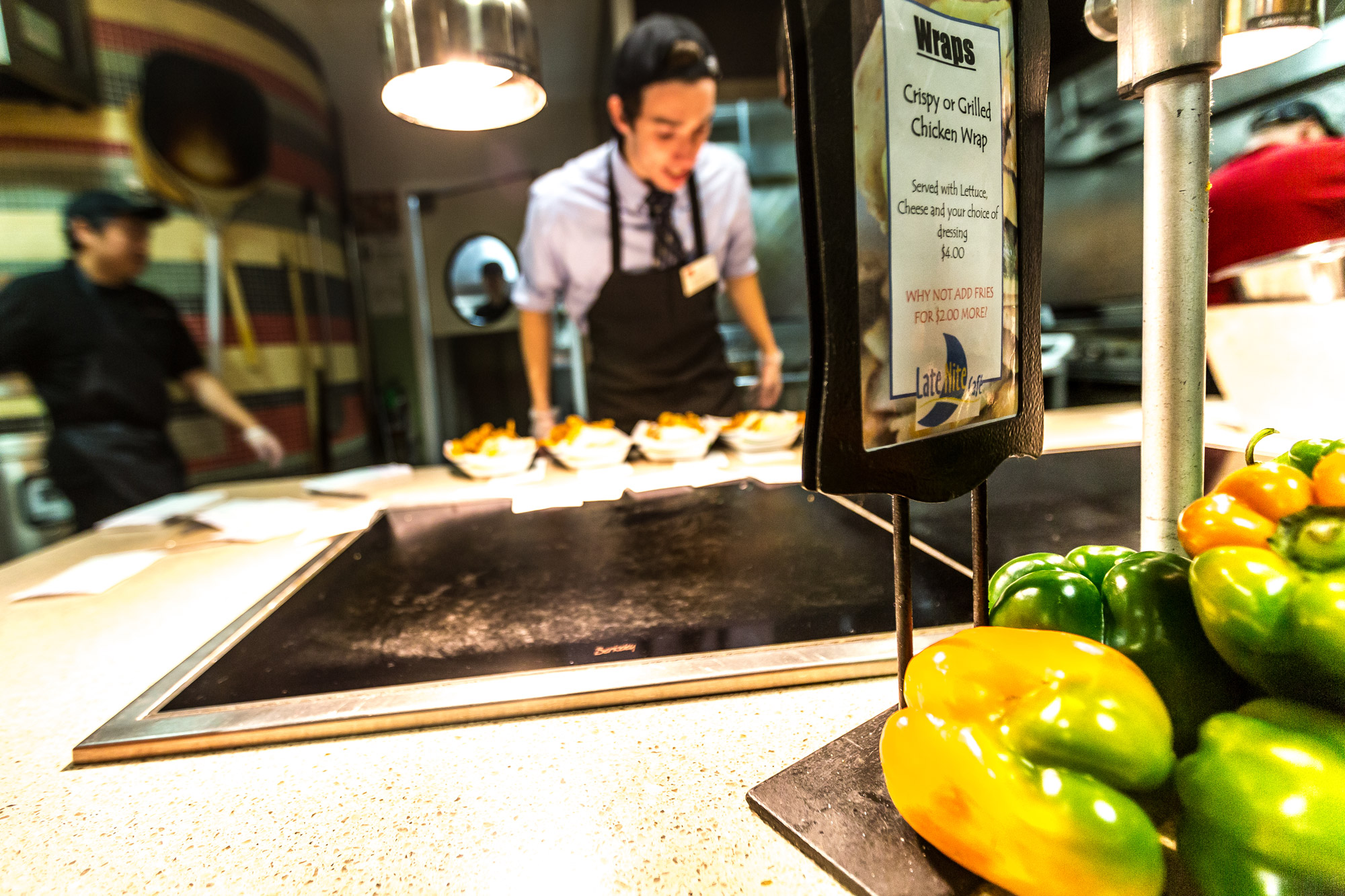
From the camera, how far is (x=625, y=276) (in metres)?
2.73

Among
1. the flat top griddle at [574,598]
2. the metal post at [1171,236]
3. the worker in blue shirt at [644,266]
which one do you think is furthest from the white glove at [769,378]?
the metal post at [1171,236]

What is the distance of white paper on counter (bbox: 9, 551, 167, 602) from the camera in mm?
847

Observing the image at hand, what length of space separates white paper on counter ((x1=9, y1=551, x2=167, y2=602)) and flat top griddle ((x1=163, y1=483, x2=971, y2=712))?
11.4 inches

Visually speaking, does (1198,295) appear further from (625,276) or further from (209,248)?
(209,248)

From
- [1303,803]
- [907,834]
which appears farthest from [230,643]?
[1303,803]

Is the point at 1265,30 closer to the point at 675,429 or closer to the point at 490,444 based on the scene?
the point at 675,429

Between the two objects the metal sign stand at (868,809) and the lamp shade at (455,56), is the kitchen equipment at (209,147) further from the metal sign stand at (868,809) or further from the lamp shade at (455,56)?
the metal sign stand at (868,809)

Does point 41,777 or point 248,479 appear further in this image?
point 248,479

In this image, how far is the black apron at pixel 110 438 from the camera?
2.48m

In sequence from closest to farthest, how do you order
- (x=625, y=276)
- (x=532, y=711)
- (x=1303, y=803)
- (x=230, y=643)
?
A: 1. (x=1303, y=803)
2. (x=532, y=711)
3. (x=230, y=643)
4. (x=625, y=276)

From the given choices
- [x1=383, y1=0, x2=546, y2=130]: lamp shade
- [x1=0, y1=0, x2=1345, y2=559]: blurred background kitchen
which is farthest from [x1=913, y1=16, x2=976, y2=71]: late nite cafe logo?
[x1=0, y1=0, x2=1345, y2=559]: blurred background kitchen

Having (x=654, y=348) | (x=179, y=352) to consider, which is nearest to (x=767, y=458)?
(x=654, y=348)

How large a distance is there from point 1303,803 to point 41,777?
0.71 metres

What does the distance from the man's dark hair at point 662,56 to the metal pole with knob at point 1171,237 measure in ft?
6.83
